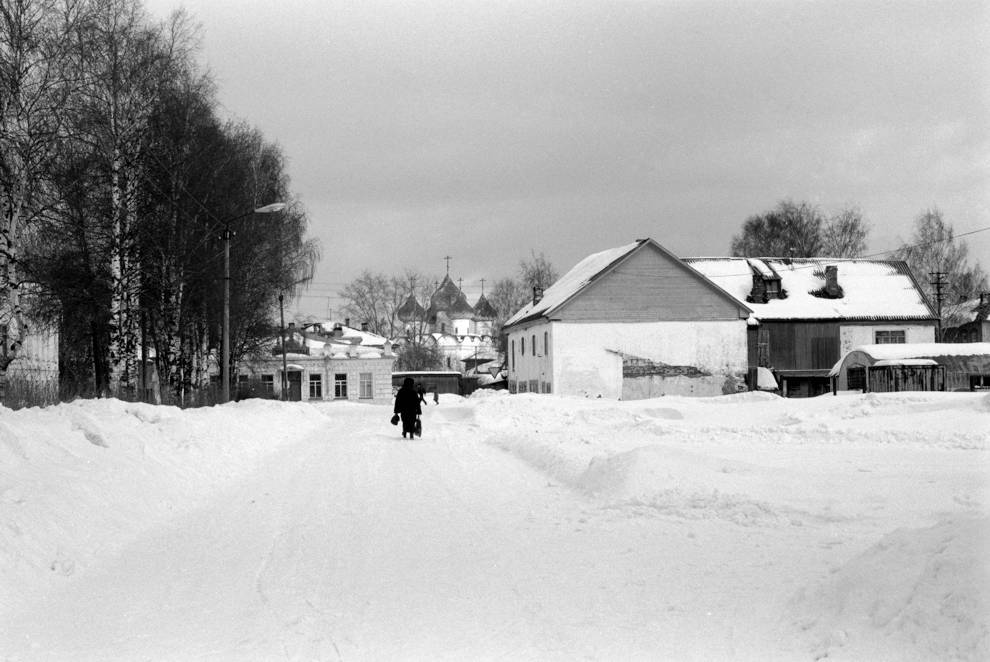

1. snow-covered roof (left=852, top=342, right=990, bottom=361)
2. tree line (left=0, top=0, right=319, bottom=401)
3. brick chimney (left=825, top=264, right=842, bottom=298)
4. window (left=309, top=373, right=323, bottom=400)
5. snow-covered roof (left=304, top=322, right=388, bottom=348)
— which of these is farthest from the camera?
snow-covered roof (left=304, top=322, right=388, bottom=348)

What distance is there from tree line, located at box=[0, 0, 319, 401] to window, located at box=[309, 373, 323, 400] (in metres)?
37.9

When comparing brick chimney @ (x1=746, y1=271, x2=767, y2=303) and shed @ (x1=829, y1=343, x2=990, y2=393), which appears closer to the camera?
shed @ (x1=829, y1=343, x2=990, y2=393)

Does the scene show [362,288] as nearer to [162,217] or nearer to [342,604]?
[162,217]

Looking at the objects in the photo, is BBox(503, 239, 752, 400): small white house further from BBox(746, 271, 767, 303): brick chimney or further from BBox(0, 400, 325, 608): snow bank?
BBox(0, 400, 325, 608): snow bank

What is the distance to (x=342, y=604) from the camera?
6.43 meters

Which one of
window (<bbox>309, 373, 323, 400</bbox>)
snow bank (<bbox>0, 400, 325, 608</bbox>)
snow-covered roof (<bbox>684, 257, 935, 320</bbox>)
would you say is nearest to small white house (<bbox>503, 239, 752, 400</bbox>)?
snow-covered roof (<bbox>684, 257, 935, 320</bbox>)

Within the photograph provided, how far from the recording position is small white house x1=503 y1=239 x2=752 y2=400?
48156mm

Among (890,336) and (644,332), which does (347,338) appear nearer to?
(644,332)

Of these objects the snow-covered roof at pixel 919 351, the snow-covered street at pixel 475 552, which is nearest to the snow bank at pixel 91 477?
the snow-covered street at pixel 475 552

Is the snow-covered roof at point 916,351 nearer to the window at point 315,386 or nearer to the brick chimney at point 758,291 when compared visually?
the brick chimney at point 758,291

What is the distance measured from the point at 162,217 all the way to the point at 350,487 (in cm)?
1837

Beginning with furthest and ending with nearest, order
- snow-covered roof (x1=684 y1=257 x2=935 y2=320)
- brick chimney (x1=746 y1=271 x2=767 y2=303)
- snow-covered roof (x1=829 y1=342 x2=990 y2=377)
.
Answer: brick chimney (x1=746 y1=271 x2=767 y2=303)
snow-covered roof (x1=684 y1=257 x2=935 y2=320)
snow-covered roof (x1=829 y1=342 x2=990 y2=377)

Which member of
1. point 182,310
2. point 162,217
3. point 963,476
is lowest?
point 963,476

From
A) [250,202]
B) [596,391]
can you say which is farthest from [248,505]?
[596,391]
